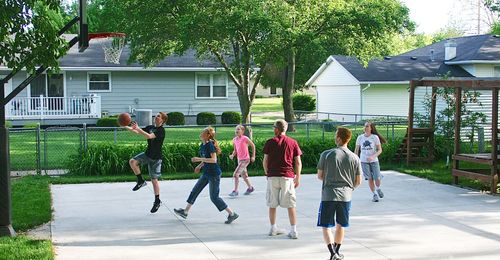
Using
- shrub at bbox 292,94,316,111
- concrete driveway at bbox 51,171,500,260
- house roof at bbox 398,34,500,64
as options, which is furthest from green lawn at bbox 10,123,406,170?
shrub at bbox 292,94,316,111

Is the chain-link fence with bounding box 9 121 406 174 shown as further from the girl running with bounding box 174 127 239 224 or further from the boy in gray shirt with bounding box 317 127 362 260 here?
the boy in gray shirt with bounding box 317 127 362 260

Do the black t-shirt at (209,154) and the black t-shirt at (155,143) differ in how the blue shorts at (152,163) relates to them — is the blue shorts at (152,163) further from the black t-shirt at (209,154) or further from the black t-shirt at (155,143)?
the black t-shirt at (209,154)

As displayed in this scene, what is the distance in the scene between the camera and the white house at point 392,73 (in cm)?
3762

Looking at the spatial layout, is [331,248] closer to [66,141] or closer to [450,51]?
[66,141]

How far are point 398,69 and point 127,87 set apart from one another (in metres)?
15.9

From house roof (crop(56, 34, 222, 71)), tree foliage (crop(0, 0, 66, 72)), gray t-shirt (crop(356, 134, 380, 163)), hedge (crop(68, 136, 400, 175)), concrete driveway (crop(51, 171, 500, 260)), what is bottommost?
concrete driveway (crop(51, 171, 500, 260))

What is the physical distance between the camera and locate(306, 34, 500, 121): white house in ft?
123

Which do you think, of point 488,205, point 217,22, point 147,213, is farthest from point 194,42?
point 488,205

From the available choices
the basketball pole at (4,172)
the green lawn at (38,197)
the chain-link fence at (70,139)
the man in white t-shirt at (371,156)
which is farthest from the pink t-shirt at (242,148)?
the basketball pole at (4,172)

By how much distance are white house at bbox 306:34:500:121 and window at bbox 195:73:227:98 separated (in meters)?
7.20

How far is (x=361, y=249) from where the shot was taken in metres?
8.95

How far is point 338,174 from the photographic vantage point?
8.00 metres

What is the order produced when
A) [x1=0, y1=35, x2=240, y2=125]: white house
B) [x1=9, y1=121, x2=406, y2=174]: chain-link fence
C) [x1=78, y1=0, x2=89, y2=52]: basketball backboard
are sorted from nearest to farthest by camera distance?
[x1=78, y1=0, x2=89, y2=52]: basketball backboard → [x1=9, y1=121, x2=406, y2=174]: chain-link fence → [x1=0, y1=35, x2=240, y2=125]: white house

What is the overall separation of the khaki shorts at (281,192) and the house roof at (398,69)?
28.3 meters
